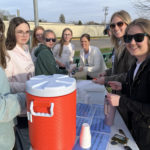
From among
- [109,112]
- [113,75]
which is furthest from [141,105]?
[113,75]

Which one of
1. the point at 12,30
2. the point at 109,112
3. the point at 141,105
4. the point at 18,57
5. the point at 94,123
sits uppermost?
the point at 12,30

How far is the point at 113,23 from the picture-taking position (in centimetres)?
193

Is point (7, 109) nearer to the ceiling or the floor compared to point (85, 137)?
nearer to the ceiling

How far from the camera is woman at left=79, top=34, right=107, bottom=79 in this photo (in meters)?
3.01

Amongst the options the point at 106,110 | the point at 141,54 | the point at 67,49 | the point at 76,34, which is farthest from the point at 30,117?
the point at 76,34

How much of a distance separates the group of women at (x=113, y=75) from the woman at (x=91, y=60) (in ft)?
2.97

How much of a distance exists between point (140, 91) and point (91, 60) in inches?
78.0

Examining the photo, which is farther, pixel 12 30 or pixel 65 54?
pixel 65 54

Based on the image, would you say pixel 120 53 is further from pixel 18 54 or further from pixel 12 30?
pixel 12 30

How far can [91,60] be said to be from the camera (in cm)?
308

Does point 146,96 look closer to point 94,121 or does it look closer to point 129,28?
point 94,121

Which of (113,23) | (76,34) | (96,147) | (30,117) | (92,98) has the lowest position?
(96,147)

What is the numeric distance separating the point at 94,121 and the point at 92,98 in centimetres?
40

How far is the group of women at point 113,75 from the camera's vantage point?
38.4 inches
